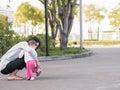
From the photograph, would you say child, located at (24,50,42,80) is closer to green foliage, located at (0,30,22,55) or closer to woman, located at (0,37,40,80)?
woman, located at (0,37,40,80)

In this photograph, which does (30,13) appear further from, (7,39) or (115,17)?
(7,39)

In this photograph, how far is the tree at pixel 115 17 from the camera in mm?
58378

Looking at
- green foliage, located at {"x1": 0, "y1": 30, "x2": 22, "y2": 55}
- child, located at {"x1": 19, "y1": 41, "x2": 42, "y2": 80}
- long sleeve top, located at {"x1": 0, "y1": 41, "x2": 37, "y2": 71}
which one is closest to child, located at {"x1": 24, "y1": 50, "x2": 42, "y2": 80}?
child, located at {"x1": 19, "y1": 41, "x2": 42, "y2": 80}

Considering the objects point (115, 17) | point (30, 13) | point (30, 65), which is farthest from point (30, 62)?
point (115, 17)

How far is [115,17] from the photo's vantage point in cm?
5869

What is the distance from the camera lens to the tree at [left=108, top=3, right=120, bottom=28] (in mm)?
58378

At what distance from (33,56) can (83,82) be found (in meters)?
1.43

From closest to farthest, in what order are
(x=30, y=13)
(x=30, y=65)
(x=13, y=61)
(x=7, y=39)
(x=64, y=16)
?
(x=30, y=65), (x=13, y=61), (x=7, y=39), (x=64, y=16), (x=30, y=13)

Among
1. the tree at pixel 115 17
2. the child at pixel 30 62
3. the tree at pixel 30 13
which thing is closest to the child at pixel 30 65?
the child at pixel 30 62

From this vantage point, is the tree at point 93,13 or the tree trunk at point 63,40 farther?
the tree at point 93,13

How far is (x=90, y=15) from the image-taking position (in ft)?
202

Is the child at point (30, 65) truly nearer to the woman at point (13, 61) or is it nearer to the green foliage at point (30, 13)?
the woman at point (13, 61)

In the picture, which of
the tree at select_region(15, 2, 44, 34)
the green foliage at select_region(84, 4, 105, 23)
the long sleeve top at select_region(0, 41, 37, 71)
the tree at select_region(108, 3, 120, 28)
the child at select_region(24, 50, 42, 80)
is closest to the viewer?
the child at select_region(24, 50, 42, 80)

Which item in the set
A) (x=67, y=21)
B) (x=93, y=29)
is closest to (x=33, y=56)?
(x=67, y=21)
